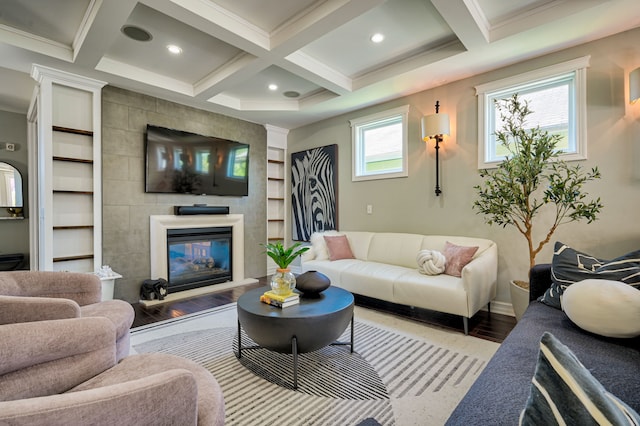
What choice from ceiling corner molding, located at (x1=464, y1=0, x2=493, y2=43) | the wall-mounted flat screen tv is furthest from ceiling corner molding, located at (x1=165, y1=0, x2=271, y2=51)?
the wall-mounted flat screen tv

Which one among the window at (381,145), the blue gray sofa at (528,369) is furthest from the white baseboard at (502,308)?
the window at (381,145)

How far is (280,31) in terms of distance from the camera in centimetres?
267

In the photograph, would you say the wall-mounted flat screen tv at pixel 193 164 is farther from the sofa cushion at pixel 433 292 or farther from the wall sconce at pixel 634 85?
the wall sconce at pixel 634 85

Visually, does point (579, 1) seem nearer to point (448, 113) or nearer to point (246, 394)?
point (448, 113)

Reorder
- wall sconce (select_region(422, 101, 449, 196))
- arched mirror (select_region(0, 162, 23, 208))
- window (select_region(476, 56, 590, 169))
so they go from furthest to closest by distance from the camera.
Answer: arched mirror (select_region(0, 162, 23, 208)), wall sconce (select_region(422, 101, 449, 196)), window (select_region(476, 56, 590, 169))

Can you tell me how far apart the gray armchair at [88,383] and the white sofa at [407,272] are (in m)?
2.21

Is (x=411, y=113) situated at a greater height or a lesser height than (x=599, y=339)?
greater

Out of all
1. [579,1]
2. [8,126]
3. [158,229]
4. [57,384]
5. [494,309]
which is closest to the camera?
[57,384]

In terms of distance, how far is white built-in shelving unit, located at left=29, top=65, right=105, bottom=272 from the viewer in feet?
10.1

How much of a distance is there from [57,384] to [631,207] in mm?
4005

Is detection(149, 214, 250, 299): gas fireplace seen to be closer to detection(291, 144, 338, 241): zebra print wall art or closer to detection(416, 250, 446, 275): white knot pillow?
detection(291, 144, 338, 241): zebra print wall art

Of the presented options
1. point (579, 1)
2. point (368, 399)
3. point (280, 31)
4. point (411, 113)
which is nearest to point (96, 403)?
point (368, 399)

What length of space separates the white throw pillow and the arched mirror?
6428 millimetres

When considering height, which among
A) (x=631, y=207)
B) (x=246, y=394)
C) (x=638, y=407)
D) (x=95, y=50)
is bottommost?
(x=246, y=394)
